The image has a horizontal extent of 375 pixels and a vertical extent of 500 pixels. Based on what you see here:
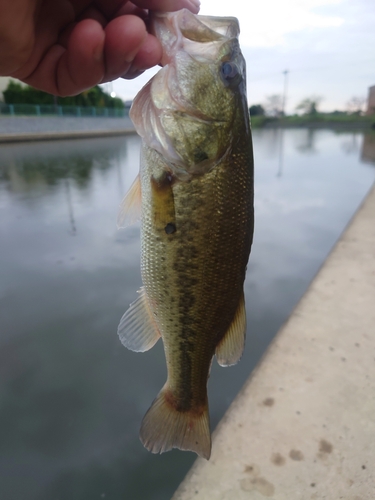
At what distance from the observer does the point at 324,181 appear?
30.8ft

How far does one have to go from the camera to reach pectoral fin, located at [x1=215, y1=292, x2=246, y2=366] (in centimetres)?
126

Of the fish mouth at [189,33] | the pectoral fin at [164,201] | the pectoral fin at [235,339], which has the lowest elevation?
the pectoral fin at [235,339]

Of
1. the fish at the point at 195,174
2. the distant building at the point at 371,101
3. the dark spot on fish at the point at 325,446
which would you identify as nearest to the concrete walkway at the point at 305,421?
the dark spot on fish at the point at 325,446

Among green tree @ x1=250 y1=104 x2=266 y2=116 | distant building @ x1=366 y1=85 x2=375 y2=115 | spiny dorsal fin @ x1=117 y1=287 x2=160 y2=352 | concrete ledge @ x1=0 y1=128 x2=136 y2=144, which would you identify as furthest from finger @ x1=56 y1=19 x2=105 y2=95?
distant building @ x1=366 y1=85 x2=375 y2=115

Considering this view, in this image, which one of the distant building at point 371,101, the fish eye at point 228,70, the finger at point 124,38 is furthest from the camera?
the distant building at point 371,101

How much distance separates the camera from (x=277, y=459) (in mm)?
1841

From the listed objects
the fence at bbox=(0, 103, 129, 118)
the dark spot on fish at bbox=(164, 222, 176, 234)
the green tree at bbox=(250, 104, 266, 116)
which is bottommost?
the dark spot on fish at bbox=(164, 222, 176, 234)

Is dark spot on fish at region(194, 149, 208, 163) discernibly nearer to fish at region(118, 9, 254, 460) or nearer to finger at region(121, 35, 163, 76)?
fish at region(118, 9, 254, 460)

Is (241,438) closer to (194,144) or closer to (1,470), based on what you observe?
(1,470)

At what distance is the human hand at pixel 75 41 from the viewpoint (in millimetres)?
1046

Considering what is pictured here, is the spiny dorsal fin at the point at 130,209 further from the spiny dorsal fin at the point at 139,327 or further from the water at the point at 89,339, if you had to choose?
the water at the point at 89,339

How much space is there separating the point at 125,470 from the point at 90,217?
4479 mm

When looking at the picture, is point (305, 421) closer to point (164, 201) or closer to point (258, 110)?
point (164, 201)

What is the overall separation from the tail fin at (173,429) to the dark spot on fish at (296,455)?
80cm
